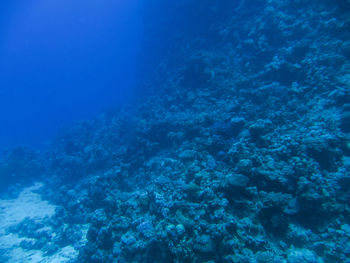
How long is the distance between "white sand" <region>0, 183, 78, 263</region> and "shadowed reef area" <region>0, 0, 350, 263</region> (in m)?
0.27

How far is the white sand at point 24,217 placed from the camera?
8.77m

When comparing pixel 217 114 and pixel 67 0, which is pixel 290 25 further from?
pixel 67 0

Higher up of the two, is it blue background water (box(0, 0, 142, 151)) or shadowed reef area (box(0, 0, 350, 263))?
blue background water (box(0, 0, 142, 151))

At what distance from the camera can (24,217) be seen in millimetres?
12312

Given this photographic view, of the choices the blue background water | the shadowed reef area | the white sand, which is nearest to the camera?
the shadowed reef area

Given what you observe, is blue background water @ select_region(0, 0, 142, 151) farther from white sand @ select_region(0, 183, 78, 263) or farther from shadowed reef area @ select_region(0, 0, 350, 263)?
white sand @ select_region(0, 183, 78, 263)

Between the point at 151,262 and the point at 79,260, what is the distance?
3174 millimetres

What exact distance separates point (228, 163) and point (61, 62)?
8811 cm

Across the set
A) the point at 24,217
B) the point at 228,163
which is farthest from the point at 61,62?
the point at 228,163

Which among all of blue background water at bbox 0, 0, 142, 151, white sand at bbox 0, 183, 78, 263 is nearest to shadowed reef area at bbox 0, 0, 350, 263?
white sand at bbox 0, 183, 78, 263

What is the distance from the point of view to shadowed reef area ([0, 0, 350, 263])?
4785 millimetres

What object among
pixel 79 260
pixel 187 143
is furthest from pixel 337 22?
pixel 79 260

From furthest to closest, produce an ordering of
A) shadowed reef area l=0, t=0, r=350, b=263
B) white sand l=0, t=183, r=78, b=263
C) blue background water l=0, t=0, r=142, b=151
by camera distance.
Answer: blue background water l=0, t=0, r=142, b=151 → white sand l=0, t=183, r=78, b=263 → shadowed reef area l=0, t=0, r=350, b=263

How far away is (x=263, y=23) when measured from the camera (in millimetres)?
14266
